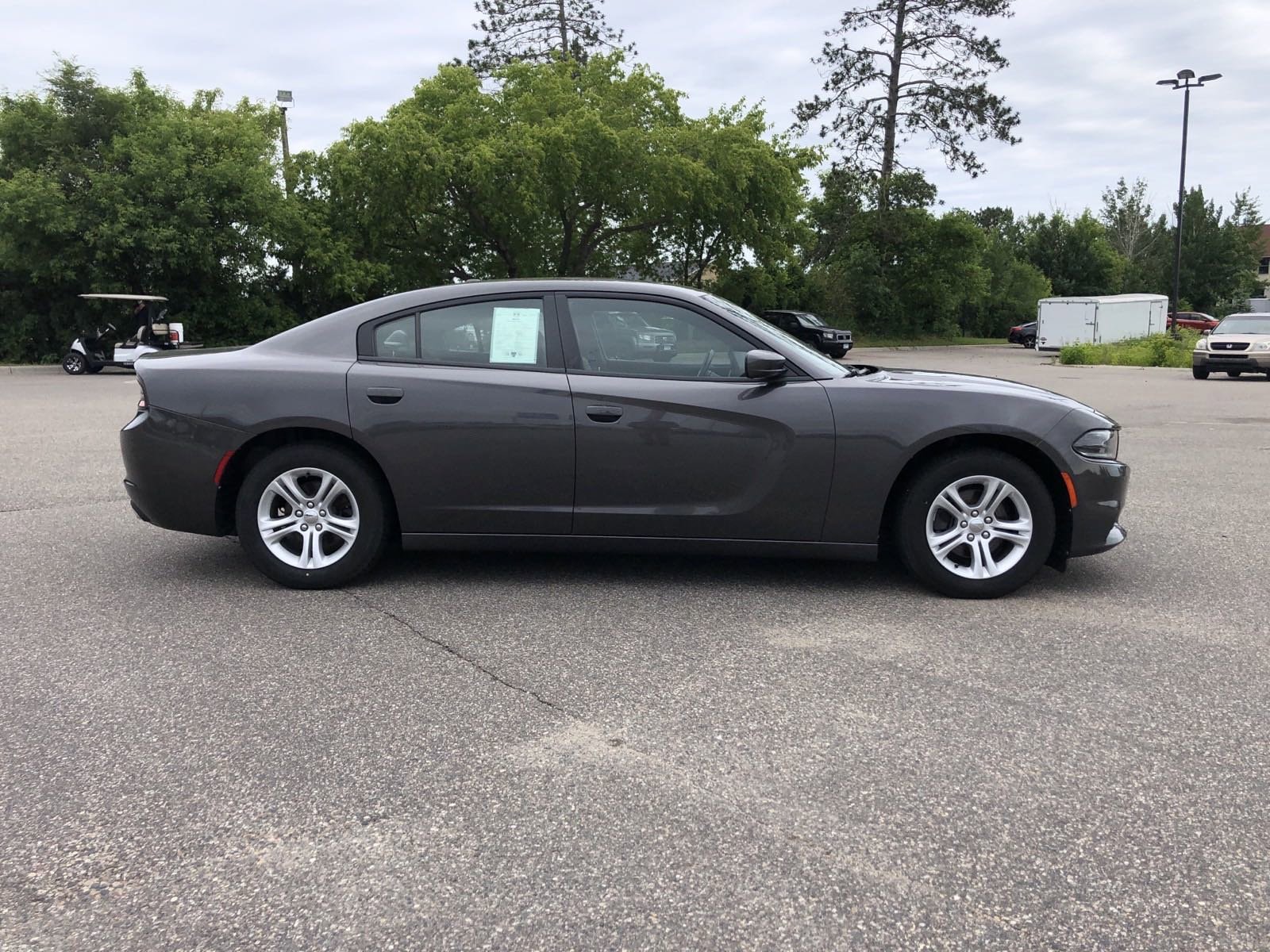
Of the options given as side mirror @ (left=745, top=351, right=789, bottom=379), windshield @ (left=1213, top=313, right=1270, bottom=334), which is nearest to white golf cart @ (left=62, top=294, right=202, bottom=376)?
side mirror @ (left=745, top=351, right=789, bottom=379)

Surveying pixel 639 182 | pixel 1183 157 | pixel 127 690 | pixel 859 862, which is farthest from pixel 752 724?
pixel 1183 157

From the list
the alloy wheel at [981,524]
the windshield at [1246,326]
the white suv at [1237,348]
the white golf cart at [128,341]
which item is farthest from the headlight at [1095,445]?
the white golf cart at [128,341]

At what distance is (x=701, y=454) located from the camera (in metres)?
4.66

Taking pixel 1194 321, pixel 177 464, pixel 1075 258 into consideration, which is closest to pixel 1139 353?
pixel 1194 321

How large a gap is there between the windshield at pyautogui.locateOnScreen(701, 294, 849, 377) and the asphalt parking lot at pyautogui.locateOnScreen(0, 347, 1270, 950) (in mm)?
1068

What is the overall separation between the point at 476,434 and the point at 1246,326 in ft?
71.6

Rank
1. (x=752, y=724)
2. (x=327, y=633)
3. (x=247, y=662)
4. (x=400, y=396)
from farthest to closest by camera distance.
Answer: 1. (x=400, y=396)
2. (x=327, y=633)
3. (x=247, y=662)
4. (x=752, y=724)

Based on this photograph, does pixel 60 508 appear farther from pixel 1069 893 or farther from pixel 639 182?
pixel 639 182

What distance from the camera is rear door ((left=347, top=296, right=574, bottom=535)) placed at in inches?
186

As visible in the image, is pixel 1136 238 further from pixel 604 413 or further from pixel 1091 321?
pixel 604 413

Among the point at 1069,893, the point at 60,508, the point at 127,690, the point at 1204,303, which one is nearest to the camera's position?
the point at 1069,893

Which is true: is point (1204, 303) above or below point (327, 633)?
above

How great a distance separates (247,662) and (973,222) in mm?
46870

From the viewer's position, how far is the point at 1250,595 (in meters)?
4.84
